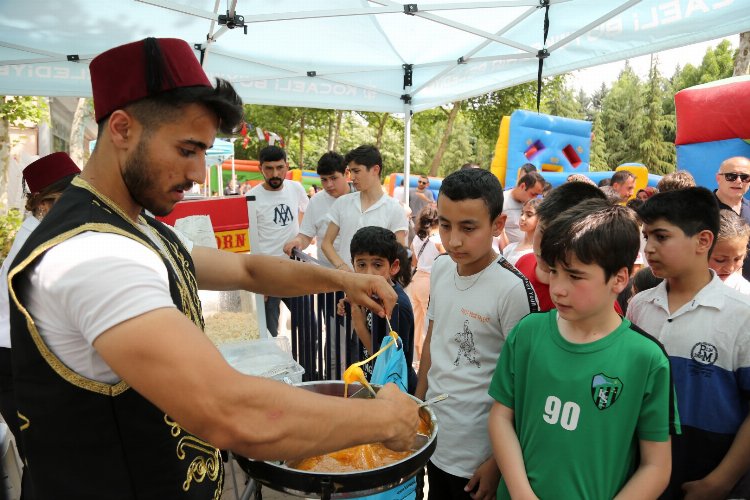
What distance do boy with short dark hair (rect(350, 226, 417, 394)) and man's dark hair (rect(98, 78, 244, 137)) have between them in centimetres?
164

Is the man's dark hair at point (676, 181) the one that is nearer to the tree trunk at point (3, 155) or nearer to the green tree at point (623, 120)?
the tree trunk at point (3, 155)

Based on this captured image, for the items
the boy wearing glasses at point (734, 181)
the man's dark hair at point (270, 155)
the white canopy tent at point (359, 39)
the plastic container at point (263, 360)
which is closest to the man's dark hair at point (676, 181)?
the boy wearing glasses at point (734, 181)

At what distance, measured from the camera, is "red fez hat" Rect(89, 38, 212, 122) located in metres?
1.25

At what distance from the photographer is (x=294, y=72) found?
6.67 meters


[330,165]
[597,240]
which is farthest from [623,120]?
[597,240]

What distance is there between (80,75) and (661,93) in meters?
41.0

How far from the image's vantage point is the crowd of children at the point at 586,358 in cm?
164

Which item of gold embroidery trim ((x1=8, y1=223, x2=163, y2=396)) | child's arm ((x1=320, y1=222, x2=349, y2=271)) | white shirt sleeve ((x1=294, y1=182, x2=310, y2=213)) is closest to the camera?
gold embroidery trim ((x1=8, y1=223, x2=163, y2=396))

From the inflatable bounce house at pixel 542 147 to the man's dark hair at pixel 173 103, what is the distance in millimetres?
10476

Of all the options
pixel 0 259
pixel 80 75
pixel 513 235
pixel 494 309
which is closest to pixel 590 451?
pixel 494 309

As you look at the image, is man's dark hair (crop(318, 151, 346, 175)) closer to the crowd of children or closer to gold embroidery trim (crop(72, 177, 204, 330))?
the crowd of children

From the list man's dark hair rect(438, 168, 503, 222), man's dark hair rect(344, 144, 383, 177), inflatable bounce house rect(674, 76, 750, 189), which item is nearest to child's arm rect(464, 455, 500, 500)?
man's dark hair rect(438, 168, 503, 222)

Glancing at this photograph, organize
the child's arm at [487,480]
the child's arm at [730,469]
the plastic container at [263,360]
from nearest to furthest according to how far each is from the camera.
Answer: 1. the child's arm at [730,469]
2. the child's arm at [487,480]
3. the plastic container at [263,360]

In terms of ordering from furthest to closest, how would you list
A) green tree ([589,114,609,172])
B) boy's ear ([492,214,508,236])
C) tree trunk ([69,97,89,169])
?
1. green tree ([589,114,609,172])
2. tree trunk ([69,97,89,169])
3. boy's ear ([492,214,508,236])
